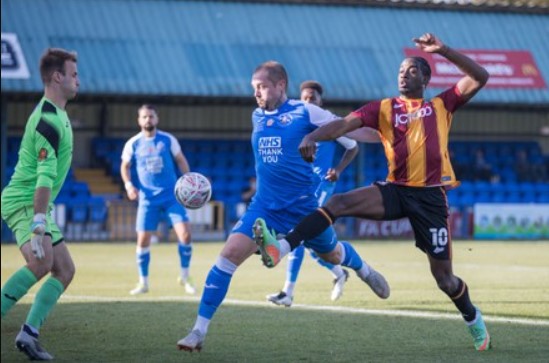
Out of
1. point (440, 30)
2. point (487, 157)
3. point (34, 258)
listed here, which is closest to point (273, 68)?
point (34, 258)

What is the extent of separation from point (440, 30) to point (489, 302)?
22.1m

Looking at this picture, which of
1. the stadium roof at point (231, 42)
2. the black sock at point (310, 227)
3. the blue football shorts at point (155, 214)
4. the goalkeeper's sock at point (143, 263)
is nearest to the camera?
the black sock at point (310, 227)

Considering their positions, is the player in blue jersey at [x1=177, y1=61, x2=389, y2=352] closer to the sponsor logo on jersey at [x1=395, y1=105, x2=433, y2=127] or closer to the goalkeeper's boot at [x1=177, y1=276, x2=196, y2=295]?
the sponsor logo on jersey at [x1=395, y1=105, x2=433, y2=127]

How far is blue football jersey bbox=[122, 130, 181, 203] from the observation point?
1630 centimetres

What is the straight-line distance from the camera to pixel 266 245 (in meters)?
8.96

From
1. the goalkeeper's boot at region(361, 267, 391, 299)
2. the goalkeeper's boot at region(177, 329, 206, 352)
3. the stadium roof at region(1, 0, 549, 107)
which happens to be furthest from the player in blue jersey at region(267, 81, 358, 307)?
the stadium roof at region(1, 0, 549, 107)

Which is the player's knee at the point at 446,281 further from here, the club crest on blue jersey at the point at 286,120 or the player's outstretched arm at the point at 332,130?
the club crest on blue jersey at the point at 286,120

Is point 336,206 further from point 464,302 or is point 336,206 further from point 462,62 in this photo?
point 462,62

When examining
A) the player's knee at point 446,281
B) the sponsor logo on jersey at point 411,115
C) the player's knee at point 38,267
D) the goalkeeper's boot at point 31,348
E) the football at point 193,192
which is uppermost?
the sponsor logo on jersey at point 411,115

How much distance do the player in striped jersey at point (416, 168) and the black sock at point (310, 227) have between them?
0.01 metres

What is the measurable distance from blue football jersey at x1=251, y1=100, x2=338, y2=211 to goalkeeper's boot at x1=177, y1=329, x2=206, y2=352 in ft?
4.80

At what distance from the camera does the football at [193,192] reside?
11.8 metres

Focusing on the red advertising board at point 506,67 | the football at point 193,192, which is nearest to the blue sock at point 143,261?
the football at point 193,192

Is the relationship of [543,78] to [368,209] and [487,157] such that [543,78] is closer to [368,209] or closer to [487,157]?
[487,157]
